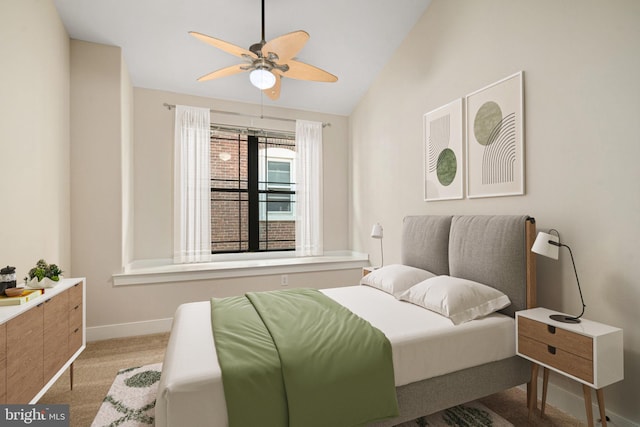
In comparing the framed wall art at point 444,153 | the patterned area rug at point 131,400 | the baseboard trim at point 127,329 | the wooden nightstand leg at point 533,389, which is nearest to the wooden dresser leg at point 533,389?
the wooden nightstand leg at point 533,389

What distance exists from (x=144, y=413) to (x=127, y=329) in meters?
1.42

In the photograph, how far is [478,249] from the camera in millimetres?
2174

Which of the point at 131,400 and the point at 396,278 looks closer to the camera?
the point at 131,400

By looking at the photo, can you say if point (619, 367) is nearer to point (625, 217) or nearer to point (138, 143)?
point (625, 217)

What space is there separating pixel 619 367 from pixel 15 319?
286 cm

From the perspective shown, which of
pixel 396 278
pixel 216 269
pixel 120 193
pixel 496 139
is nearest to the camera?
pixel 496 139

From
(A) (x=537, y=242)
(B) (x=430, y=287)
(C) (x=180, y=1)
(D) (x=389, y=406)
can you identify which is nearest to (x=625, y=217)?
(A) (x=537, y=242)

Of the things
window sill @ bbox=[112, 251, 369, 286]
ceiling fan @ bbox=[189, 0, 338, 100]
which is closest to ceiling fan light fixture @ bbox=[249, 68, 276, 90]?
ceiling fan @ bbox=[189, 0, 338, 100]

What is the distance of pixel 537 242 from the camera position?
172cm

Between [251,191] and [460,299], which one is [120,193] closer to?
[251,191]

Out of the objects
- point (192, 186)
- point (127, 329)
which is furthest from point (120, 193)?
point (127, 329)

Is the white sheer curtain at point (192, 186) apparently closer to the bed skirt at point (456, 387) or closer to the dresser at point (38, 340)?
the dresser at point (38, 340)

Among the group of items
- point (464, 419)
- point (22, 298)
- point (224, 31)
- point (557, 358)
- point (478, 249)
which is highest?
point (224, 31)

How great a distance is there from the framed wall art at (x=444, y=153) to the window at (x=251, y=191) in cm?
203
